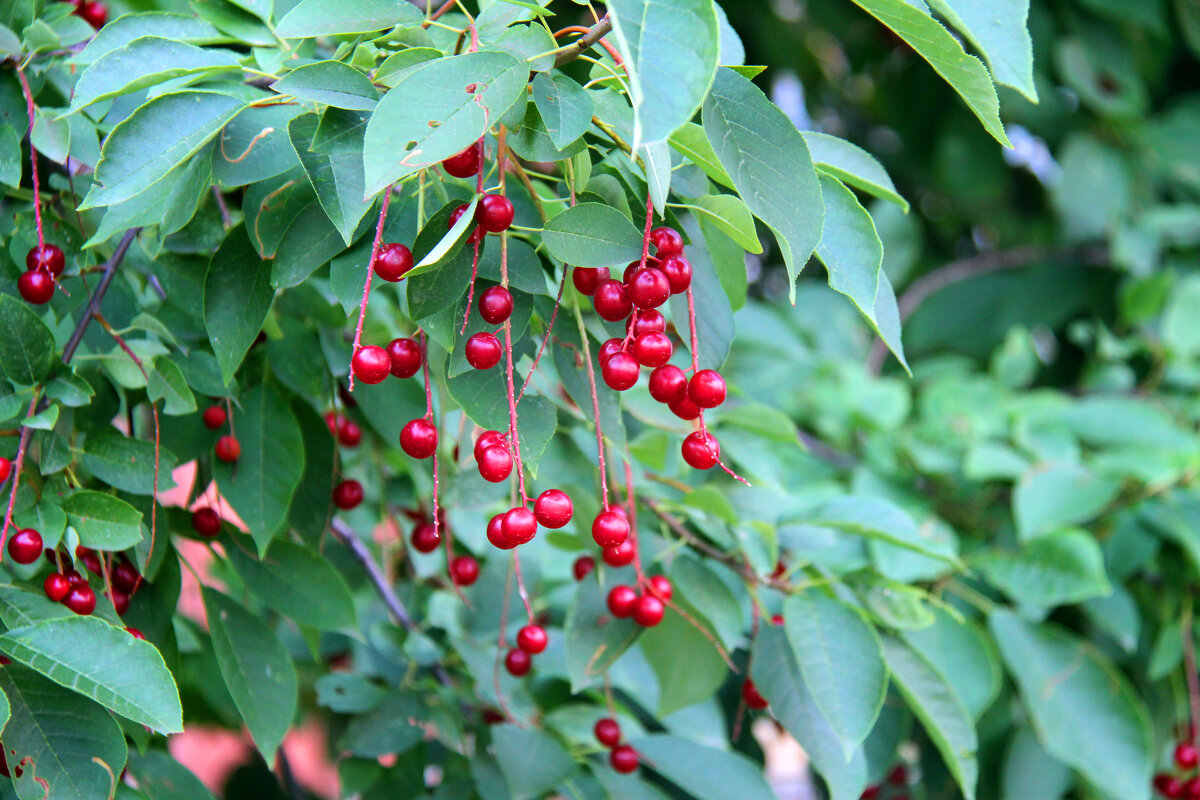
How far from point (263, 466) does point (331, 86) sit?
0.37 m

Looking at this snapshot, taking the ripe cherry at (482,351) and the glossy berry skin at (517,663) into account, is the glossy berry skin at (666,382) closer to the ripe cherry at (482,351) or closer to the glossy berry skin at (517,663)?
the ripe cherry at (482,351)

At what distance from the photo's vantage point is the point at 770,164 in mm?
537

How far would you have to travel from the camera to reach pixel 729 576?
1007 mm

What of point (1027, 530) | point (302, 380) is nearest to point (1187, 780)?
point (1027, 530)

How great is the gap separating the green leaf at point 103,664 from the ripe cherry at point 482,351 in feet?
0.89

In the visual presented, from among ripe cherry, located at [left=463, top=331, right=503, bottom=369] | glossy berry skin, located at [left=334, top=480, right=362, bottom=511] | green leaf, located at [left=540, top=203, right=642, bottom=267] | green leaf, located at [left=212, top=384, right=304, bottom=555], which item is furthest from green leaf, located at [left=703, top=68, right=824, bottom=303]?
glossy berry skin, located at [left=334, top=480, right=362, bottom=511]

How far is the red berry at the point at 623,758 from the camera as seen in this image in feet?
3.24

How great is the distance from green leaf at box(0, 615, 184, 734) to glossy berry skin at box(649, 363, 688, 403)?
35cm

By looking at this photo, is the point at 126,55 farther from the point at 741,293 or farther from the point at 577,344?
the point at 741,293

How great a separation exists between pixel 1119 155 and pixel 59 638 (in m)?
2.46

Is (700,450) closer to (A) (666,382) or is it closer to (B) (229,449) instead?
(A) (666,382)

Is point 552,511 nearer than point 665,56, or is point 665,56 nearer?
point 665,56

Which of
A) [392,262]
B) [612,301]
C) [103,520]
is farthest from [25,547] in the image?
[612,301]

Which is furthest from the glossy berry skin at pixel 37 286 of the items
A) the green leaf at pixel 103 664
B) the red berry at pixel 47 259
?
the green leaf at pixel 103 664
